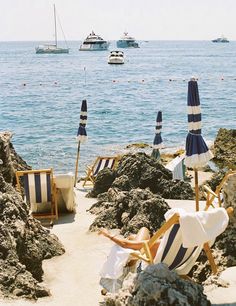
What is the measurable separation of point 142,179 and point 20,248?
5.29 meters

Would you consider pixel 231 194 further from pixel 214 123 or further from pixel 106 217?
pixel 214 123

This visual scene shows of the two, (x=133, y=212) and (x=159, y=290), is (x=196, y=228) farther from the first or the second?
(x=133, y=212)

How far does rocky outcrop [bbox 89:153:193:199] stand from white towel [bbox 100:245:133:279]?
5.87 m

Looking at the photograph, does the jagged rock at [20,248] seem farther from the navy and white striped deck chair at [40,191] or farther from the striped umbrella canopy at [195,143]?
the striped umbrella canopy at [195,143]

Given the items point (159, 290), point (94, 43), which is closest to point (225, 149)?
point (159, 290)

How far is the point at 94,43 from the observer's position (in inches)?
5226

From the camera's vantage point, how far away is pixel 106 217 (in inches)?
388

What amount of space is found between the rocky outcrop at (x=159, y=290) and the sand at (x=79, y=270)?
45 centimetres

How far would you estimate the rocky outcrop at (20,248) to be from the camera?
6.46m

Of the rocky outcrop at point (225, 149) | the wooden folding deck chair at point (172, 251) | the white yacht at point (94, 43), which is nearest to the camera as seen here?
the wooden folding deck chair at point (172, 251)

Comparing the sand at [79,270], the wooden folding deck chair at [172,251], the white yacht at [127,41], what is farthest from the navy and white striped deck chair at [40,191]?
the white yacht at [127,41]

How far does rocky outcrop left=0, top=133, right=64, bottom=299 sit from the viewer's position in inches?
255

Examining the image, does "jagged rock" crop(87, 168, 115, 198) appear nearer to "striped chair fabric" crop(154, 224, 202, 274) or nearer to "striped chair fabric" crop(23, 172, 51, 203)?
"striped chair fabric" crop(23, 172, 51, 203)

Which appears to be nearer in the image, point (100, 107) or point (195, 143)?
point (195, 143)
